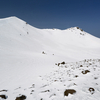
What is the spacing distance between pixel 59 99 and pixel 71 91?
78 centimetres

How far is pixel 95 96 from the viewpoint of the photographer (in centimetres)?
379

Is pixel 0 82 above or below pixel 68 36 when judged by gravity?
below

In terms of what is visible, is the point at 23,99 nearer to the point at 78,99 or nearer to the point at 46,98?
the point at 46,98

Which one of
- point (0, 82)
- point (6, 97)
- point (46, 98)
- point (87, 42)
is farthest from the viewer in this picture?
point (87, 42)

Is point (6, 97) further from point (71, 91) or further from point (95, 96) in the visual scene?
point (95, 96)

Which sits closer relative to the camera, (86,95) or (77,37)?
(86,95)

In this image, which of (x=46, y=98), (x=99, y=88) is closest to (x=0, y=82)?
(x=46, y=98)

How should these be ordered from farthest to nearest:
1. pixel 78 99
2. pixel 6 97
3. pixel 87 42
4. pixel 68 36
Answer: pixel 68 36 → pixel 87 42 → pixel 6 97 → pixel 78 99

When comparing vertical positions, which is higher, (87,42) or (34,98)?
(87,42)

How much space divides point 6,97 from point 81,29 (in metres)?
73.3

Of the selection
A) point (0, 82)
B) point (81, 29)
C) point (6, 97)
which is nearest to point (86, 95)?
point (6, 97)

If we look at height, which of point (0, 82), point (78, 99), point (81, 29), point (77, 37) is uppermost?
point (81, 29)

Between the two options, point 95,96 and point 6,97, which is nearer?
point 95,96

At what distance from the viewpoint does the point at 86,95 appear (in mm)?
3904
